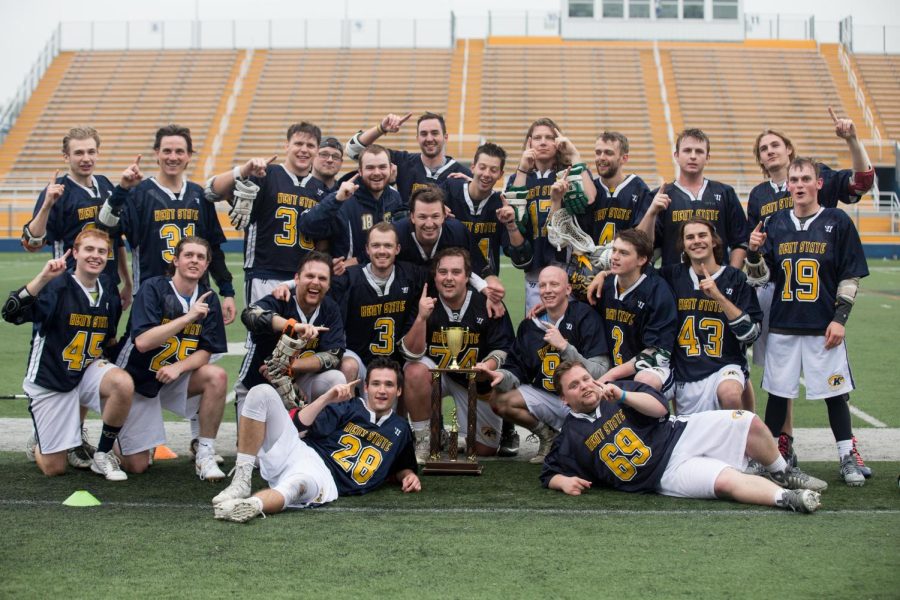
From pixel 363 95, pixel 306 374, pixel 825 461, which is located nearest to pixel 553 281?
→ pixel 306 374

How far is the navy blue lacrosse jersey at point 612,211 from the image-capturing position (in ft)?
20.0

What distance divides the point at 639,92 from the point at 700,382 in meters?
25.4

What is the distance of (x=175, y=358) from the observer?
5539 millimetres

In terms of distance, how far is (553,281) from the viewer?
5.57 m

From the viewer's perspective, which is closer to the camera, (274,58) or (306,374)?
(306,374)

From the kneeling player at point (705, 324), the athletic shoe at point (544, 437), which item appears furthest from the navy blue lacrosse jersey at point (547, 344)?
the kneeling player at point (705, 324)

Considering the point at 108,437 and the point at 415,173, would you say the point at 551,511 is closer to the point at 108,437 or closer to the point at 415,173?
the point at 108,437

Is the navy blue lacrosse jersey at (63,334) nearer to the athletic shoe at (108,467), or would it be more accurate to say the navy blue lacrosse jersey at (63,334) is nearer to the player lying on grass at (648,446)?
the athletic shoe at (108,467)

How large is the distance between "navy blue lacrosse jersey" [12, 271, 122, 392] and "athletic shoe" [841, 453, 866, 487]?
383cm

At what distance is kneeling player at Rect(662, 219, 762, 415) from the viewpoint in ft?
17.7

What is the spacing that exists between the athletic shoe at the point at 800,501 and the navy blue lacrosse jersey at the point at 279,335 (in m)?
2.34

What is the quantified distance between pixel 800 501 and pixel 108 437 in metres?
3.36

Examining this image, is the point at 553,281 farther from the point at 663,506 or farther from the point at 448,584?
the point at 448,584

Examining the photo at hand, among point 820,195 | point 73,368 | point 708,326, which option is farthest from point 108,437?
point 820,195
